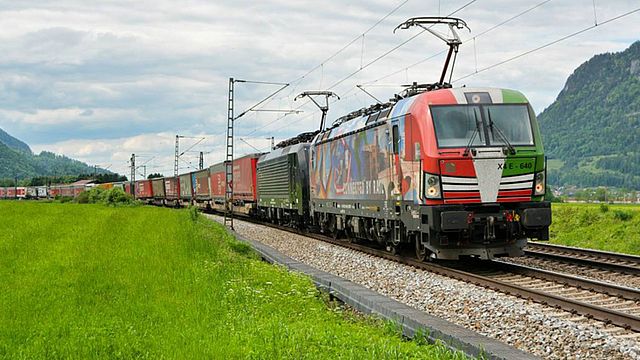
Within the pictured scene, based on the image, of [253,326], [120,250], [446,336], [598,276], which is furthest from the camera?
[120,250]

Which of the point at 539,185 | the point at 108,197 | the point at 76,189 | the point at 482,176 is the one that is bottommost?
the point at 539,185

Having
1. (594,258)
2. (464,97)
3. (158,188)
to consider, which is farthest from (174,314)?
(158,188)


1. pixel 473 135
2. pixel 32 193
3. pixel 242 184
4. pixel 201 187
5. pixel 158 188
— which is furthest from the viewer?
pixel 32 193

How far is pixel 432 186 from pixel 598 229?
1633 centimetres

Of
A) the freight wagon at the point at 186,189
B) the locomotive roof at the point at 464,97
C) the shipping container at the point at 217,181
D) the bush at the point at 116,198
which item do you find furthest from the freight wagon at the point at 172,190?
the locomotive roof at the point at 464,97

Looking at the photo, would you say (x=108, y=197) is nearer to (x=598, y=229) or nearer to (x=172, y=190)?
(x=172, y=190)

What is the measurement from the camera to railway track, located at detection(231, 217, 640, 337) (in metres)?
9.97

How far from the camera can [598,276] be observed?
1474cm

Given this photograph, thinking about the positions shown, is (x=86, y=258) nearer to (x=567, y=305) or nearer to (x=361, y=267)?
(x=361, y=267)

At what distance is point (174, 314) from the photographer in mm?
9156

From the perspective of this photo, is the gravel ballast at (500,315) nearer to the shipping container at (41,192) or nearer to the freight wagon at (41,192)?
the freight wagon at (41,192)

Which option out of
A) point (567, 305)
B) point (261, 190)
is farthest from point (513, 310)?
point (261, 190)

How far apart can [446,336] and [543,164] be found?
898 cm

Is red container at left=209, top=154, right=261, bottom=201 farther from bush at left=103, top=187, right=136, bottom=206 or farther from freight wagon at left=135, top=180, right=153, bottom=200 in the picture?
freight wagon at left=135, top=180, right=153, bottom=200
